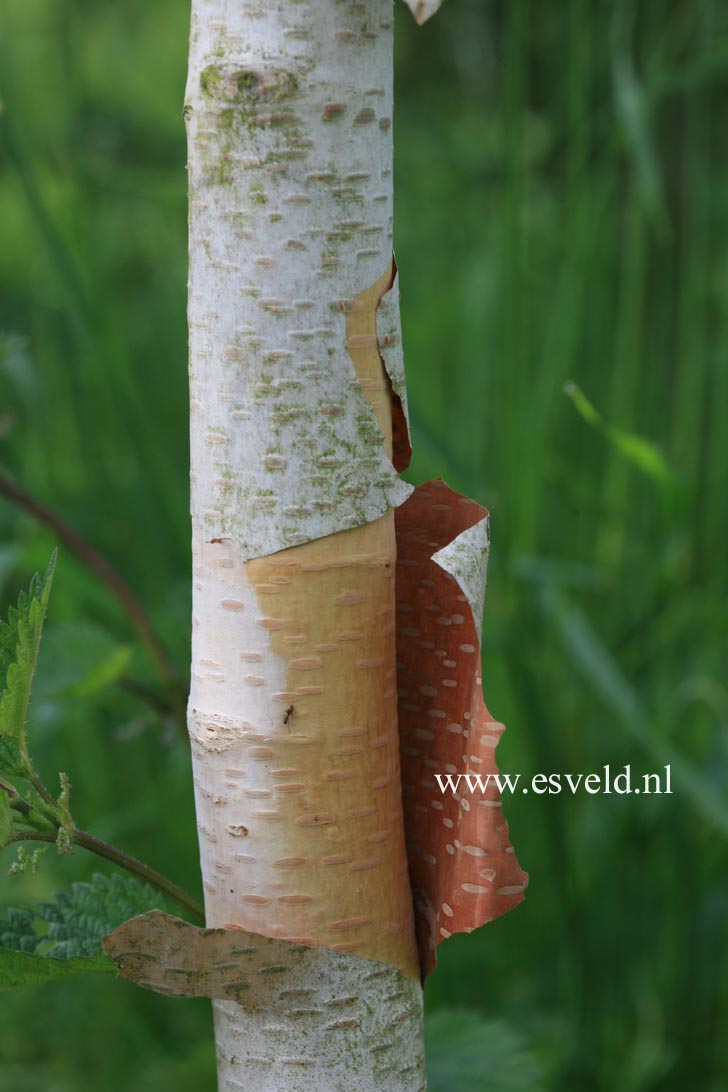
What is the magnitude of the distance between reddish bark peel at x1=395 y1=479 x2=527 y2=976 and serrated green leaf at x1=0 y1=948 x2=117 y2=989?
9 cm

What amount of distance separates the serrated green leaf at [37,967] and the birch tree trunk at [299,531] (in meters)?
0.04

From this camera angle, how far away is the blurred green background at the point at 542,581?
66cm

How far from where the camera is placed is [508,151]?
66 centimetres

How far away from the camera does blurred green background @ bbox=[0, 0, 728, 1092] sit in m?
0.66

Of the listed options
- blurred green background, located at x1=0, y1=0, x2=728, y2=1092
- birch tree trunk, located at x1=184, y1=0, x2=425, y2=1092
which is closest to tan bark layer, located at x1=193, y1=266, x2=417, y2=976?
birch tree trunk, located at x1=184, y1=0, x2=425, y2=1092

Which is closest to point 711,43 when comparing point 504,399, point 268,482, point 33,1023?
point 504,399

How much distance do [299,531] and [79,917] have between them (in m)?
0.15

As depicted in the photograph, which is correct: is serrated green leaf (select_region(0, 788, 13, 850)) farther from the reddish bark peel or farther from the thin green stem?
the reddish bark peel

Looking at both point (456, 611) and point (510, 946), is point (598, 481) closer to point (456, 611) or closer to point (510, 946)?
point (510, 946)

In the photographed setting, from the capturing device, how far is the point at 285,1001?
30cm

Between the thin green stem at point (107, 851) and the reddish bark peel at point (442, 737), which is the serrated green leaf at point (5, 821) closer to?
the thin green stem at point (107, 851)

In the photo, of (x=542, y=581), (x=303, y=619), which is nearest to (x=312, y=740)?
(x=303, y=619)

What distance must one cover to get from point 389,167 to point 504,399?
43 cm

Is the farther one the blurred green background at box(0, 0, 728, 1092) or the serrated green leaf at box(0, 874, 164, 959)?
the blurred green background at box(0, 0, 728, 1092)
